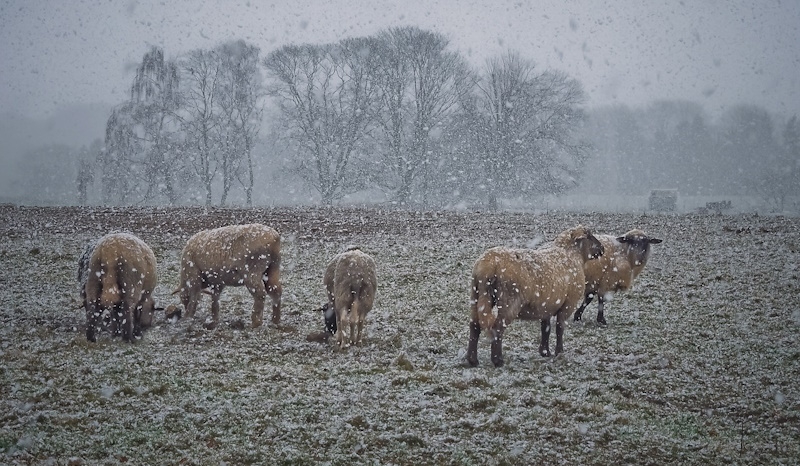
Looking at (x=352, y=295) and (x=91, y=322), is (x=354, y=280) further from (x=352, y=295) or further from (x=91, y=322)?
(x=91, y=322)

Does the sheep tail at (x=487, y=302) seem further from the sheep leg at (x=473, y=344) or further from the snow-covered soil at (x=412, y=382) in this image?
the snow-covered soil at (x=412, y=382)

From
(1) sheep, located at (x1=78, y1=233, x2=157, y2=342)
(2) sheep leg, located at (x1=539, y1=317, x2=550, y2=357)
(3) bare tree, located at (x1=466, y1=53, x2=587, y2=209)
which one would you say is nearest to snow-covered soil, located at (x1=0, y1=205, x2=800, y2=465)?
(2) sheep leg, located at (x1=539, y1=317, x2=550, y2=357)

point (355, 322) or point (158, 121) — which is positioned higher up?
point (158, 121)

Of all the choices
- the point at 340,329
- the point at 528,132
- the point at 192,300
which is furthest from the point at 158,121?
the point at 340,329

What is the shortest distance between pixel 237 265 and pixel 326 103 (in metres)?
32.1

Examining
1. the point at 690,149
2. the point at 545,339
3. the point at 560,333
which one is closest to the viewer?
the point at 545,339

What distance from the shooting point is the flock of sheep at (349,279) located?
9.50 m

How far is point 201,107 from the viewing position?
1677 inches

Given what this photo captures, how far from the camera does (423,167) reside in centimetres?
4131

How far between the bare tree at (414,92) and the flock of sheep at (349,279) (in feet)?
93.2

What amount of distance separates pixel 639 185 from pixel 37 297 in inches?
2202

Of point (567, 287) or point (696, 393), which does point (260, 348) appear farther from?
point (696, 393)

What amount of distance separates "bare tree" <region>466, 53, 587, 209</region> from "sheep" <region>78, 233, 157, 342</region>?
3083 cm

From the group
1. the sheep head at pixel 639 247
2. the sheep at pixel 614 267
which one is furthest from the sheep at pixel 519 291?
the sheep head at pixel 639 247
